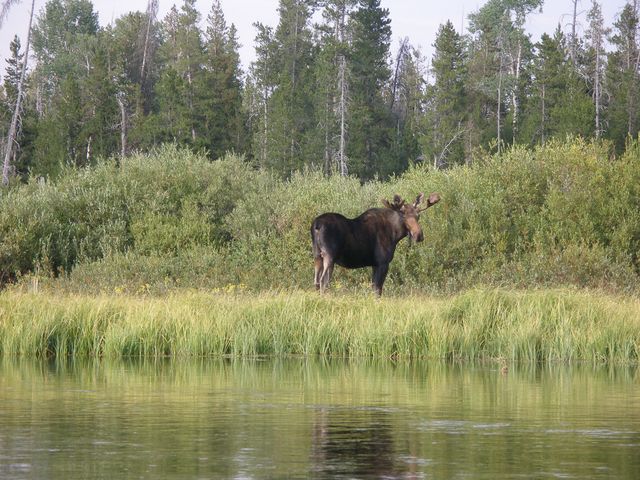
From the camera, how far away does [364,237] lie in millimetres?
24328

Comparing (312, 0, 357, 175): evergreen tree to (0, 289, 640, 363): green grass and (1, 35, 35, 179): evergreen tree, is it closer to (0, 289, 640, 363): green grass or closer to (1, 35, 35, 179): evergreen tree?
(1, 35, 35, 179): evergreen tree

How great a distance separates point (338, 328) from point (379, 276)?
5.88 m

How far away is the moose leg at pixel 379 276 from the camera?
78.1ft

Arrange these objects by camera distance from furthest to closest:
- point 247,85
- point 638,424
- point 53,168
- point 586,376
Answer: point 247,85
point 53,168
point 586,376
point 638,424

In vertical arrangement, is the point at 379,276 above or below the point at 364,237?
below

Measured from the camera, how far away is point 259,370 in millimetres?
15977

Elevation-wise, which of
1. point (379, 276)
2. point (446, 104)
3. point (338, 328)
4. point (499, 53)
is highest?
point (499, 53)

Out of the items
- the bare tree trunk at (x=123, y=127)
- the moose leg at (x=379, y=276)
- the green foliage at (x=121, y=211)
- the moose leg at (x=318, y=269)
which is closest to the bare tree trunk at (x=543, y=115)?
the bare tree trunk at (x=123, y=127)

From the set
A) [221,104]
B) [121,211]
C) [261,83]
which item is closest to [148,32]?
[261,83]

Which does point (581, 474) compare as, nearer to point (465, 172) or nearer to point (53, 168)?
point (465, 172)

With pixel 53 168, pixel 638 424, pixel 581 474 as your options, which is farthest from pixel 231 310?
pixel 53 168

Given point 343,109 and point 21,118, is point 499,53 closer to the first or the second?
point 343,109

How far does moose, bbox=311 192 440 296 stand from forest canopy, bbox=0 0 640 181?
1411 inches

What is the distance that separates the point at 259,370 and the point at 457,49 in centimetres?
5745
